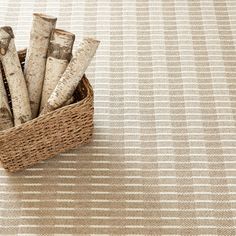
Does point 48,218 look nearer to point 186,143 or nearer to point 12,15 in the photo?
point 186,143

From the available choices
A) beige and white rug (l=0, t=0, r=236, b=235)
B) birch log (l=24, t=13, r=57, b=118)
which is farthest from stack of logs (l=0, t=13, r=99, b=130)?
beige and white rug (l=0, t=0, r=236, b=235)

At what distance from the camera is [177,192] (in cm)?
119

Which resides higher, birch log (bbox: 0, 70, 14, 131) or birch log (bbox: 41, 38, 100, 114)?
birch log (bbox: 41, 38, 100, 114)

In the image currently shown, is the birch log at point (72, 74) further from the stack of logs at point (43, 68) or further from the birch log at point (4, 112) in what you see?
the birch log at point (4, 112)

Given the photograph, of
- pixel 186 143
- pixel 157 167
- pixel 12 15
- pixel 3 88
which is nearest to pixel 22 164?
pixel 3 88

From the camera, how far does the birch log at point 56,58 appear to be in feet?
3.52

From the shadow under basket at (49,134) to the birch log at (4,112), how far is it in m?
0.06

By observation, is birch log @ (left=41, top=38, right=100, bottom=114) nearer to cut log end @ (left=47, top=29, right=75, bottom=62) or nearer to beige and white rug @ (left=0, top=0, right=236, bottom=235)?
cut log end @ (left=47, top=29, right=75, bottom=62)

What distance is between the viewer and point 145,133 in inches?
51.7

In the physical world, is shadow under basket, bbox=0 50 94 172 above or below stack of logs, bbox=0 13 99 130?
below

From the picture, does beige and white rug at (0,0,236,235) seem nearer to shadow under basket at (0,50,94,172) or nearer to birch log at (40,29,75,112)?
shadow under basket at (0,50,94,172)

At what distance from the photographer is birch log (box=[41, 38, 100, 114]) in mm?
1072

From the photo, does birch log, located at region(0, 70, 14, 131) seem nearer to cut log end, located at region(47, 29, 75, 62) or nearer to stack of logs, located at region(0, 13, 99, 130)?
stack of logs, located at region(0, 13, 99, 130)

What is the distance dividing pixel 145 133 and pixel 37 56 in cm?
42
